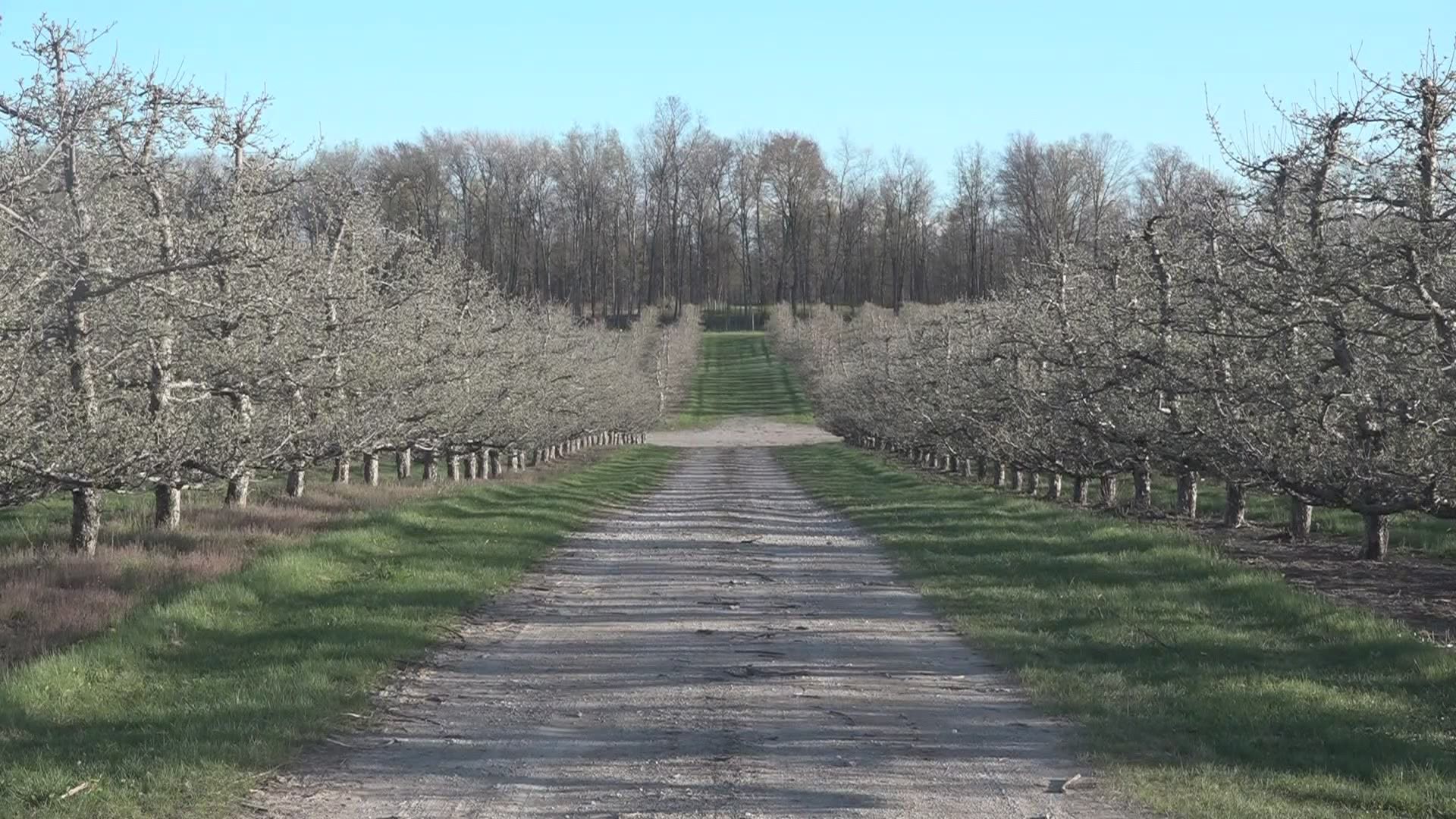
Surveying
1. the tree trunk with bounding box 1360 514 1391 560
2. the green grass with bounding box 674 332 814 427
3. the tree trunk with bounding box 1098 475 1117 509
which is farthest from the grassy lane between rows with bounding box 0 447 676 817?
the green grass with bounding box 674 332 814 427

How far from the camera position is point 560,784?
641 cm

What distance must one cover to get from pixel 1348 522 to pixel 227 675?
18.2m

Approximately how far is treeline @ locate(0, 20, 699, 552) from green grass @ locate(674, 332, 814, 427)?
201 ft

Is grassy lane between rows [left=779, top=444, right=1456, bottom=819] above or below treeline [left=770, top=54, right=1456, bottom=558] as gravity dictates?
below

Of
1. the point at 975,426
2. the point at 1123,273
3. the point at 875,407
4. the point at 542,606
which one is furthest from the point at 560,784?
the point at 875,407

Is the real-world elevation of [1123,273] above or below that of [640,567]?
above

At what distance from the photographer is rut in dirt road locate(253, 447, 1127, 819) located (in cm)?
617

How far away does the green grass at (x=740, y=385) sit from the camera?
88250 millimetres

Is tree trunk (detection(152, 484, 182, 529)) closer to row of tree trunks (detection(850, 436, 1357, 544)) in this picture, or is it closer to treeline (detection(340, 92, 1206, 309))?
row of tree trunks (detection(850, 436, 1357, 544))

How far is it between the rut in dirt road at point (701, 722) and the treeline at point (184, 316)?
3.97 meters

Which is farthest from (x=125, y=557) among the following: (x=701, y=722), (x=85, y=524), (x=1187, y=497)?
(x=1187, y=497)

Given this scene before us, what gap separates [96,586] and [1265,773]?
1117 centimetres

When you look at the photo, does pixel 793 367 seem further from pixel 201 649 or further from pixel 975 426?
pixel 201 649

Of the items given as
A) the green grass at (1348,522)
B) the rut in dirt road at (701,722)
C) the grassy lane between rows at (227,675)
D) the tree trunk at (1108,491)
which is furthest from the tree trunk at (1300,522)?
the grassy lane between rows at (227,675)
